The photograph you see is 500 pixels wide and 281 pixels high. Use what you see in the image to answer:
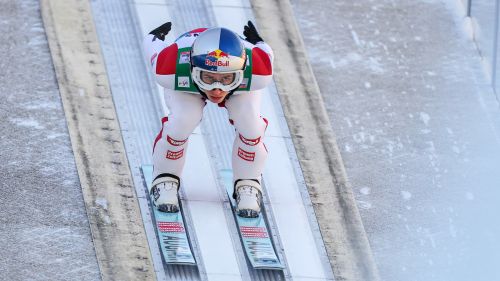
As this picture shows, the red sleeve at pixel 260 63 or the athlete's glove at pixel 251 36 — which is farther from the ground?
the red sleeve at pixel 260 63

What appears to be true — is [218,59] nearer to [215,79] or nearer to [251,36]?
[215,79]

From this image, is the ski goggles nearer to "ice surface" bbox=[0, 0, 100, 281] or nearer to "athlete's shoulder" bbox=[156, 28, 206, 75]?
"athlete's shoulder" bbox=[156, 28, 206, 75]

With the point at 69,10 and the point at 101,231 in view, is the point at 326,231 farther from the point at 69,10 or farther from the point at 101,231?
the point at 69,10

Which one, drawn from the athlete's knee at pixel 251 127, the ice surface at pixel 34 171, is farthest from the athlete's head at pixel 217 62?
the ice surface at pixel 34 171

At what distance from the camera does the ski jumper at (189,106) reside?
9.80 meters

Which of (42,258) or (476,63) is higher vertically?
(42,258)

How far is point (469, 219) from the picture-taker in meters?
10.6

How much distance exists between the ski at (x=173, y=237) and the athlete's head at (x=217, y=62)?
93cm

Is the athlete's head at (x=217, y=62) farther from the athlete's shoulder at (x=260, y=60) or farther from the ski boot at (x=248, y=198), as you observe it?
the ski boot at (x=248, y=198)

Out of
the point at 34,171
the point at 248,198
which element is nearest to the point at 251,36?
the point at 248,198

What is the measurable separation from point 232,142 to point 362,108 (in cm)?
114

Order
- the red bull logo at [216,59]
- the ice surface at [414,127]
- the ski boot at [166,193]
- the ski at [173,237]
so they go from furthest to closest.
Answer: the ice surface at [414,127], the ski boot at [166,193], the ski at [173,237], the red bull logo at [216,59]

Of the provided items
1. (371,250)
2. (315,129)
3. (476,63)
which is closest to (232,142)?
(315,129)

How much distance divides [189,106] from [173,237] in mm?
847
